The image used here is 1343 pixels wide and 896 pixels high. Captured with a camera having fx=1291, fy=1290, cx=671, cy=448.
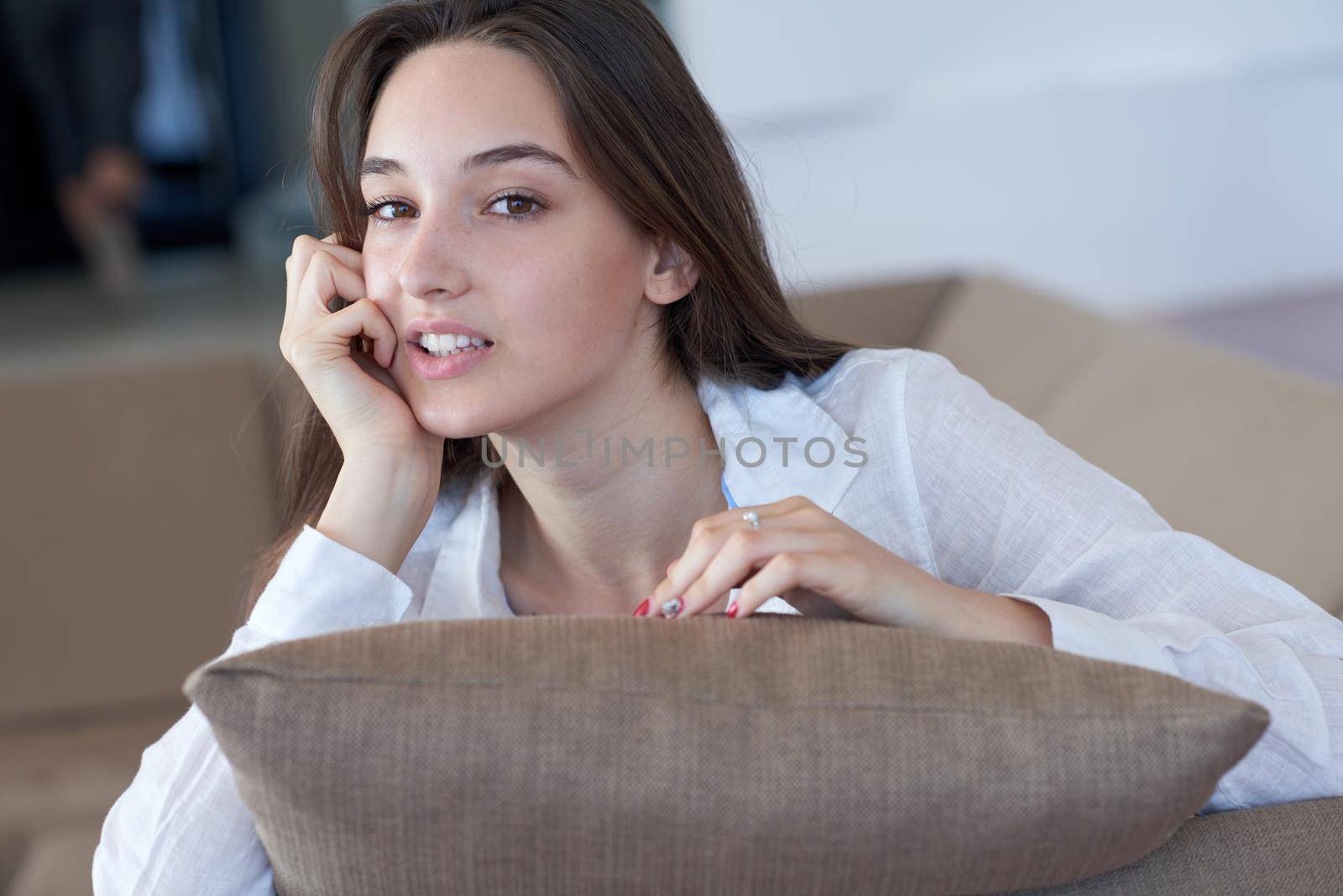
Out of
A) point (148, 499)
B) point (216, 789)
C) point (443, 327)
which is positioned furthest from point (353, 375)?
point (148, 499)

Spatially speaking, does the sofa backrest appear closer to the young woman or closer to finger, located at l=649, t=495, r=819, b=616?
the young woman

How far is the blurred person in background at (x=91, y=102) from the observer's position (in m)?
5.87

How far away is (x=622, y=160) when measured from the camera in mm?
1272

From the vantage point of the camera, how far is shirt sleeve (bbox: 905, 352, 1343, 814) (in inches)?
35.1

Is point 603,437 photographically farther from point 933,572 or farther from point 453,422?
point 933,572

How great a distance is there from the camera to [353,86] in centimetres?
141

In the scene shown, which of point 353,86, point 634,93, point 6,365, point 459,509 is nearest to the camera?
point 634,93

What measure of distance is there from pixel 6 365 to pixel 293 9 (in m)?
2.27

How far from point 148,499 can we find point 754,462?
1.14 m

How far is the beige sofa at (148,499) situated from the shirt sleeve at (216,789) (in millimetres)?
746

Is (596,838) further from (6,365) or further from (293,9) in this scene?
(293,9)

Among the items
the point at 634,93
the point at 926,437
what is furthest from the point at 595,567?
the point at 634,93

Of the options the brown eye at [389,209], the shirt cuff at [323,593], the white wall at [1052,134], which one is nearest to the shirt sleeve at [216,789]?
the shirt cuff at [323,593]

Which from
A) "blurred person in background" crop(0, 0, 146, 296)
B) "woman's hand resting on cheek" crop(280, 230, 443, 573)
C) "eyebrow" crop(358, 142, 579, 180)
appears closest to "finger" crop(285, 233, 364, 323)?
"woman's hand resting on cheek" crop(280, 230, 443, 573)
